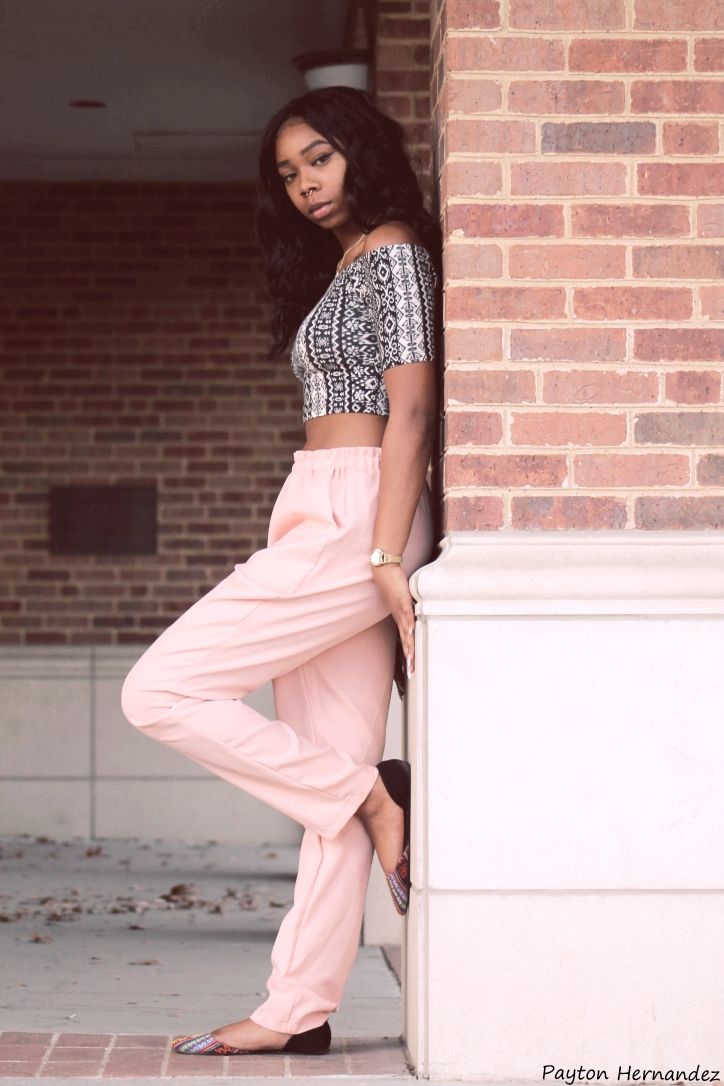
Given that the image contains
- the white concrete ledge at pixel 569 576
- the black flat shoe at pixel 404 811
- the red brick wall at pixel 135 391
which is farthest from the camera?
the red brick wall at pixel 135 391

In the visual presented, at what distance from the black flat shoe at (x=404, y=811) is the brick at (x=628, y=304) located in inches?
40.5

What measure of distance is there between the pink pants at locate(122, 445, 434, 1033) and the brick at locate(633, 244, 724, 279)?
0.67m

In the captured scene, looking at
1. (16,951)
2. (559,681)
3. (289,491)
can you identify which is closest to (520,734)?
(559,681)

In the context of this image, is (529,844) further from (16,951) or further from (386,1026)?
(16,951)

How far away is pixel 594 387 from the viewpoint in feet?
11.8

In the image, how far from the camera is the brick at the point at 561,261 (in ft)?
11.8

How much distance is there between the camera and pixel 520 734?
3541 millimetres

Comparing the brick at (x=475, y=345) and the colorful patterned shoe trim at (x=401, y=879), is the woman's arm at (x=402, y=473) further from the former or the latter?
the colorful patterned shoe trim at (x=401, y=879)

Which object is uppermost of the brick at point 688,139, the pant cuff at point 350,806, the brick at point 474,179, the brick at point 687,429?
the brick at point 688,139

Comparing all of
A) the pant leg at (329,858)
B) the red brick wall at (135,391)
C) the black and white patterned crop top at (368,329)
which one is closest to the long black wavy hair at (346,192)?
the black and white patterned crop top at (368,329)

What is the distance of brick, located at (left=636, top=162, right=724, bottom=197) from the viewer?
3621 millimetres

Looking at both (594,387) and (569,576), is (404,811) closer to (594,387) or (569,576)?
(569,576)

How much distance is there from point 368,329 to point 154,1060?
1.58m

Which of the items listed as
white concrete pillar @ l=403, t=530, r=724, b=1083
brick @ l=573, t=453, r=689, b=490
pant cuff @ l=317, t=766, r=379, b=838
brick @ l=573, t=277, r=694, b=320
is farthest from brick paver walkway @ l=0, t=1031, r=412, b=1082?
brick @ l=573, t=277, r=694, b=320
